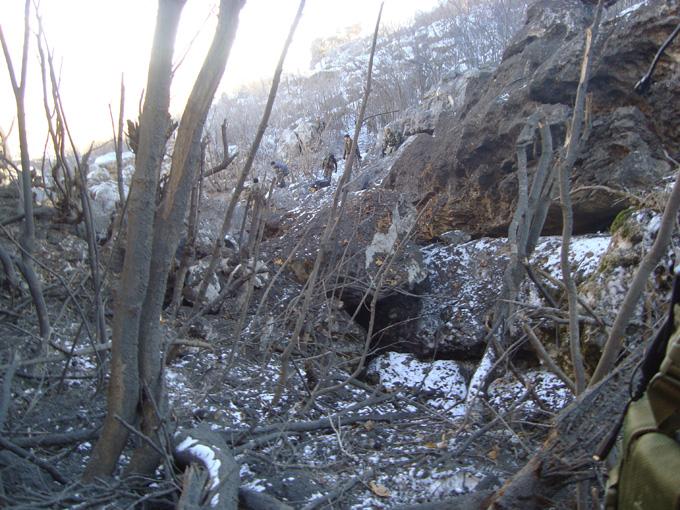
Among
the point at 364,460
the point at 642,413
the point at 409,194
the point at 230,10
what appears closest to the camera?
the point at 642,413

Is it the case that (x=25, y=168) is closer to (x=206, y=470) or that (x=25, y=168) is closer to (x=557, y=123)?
(x=206, y=470)

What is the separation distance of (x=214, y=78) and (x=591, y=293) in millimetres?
2499

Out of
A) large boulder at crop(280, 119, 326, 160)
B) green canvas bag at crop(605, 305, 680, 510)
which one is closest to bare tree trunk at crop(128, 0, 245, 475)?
green canvas bag at crop(605, 305, 680, 510)

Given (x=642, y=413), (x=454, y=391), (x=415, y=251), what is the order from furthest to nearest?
(x=415, y=251) → (x=454, y=391) → (x=642, y=413)

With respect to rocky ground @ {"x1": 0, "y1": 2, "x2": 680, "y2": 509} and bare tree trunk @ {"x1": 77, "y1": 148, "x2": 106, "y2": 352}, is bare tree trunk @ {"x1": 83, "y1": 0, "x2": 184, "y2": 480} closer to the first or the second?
rocky ground @ {"x1": 0, "y1": 2, "x2": 680, "y2": 509}

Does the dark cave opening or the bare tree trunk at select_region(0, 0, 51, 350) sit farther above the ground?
the bare tree trunk at select_region(0, 0, 51, 350)

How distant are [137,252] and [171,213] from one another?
21 centimetres

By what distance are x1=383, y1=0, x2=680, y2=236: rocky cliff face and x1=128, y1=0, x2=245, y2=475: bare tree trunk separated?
2.63 meters

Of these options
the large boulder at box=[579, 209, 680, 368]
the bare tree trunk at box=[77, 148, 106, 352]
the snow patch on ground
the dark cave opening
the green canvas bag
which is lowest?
the snow patch on ground

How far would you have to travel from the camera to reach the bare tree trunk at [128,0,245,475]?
217 centimetres

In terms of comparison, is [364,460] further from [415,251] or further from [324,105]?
[324,105]

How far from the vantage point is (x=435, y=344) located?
4.68m

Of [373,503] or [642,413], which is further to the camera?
[373,503]

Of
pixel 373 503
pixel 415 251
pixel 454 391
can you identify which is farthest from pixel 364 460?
pixel 415 251
